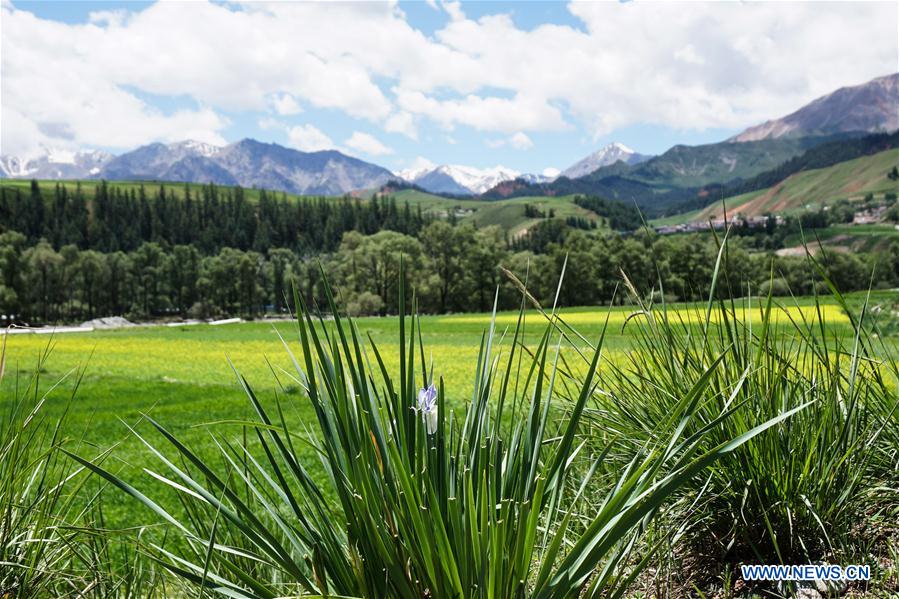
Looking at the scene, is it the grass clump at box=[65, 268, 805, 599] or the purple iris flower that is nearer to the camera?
the grass clump at box=[65, 268, 805, 599]

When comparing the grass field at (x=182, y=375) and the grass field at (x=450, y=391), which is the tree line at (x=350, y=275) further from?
the grass field at (x=450, y=391)

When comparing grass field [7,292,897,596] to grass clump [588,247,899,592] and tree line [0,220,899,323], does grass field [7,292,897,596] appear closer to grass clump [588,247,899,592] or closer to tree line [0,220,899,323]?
grass clump [588,247,899,592]

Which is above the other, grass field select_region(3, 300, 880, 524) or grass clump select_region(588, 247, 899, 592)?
grass clump select_region(588, 247, 899, 592)

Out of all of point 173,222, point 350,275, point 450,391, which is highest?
point 173,222

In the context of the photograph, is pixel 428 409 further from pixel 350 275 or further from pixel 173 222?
pixel 173 222

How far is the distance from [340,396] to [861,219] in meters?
219

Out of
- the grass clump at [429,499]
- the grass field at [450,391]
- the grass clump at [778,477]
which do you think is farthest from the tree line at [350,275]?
the grass clump at [429,499]


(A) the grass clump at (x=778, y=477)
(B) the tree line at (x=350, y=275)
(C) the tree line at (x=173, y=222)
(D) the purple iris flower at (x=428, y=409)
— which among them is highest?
(C) the tree line at (x=173, y=222)

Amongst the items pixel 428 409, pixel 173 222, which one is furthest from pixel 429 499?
pixel 173 222

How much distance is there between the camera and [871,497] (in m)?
2.60

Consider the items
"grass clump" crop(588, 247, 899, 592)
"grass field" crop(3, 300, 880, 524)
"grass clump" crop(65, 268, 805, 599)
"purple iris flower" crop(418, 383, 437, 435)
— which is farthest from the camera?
"grass field" crop(3, 300, 880, 524)

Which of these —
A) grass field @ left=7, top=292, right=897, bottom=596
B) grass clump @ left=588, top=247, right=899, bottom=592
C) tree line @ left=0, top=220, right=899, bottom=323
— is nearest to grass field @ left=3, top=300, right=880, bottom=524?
grass field @ left=7, top=292, right=897, bottom=596

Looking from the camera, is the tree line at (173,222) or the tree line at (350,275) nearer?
the tree line at (350,275)

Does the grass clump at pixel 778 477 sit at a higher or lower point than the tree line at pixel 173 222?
lower
